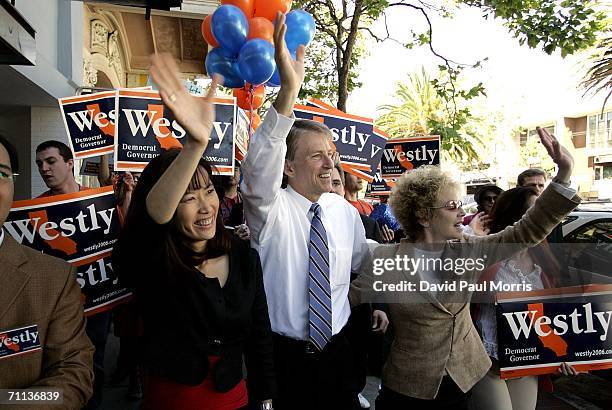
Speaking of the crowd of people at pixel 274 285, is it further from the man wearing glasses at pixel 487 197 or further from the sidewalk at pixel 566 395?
the man wearing glasses at pixel 487 197

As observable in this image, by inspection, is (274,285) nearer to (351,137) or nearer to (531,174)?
(351,137)

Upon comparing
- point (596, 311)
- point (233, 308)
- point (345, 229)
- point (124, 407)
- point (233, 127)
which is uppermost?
point (233, 127)

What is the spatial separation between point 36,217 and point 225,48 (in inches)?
103

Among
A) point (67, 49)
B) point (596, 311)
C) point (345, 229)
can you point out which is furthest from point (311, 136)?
point (67, 49)

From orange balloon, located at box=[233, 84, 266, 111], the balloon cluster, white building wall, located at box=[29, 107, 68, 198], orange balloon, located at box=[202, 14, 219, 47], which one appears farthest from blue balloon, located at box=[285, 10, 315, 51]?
white building wall, located at box=[29, 107, 68, 198]

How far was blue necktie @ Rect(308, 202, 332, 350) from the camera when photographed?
2.34m

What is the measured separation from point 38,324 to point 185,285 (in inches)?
20.3

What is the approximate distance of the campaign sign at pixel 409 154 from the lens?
6934mm

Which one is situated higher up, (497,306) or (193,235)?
(193,235)

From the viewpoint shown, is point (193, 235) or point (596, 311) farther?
point (596, 311)

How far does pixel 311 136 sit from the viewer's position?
101 inches

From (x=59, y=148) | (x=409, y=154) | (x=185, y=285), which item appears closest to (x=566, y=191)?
(x=185, y=285)

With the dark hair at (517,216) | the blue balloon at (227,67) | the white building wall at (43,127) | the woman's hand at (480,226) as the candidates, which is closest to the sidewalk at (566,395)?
the woman's hand at (480,226)

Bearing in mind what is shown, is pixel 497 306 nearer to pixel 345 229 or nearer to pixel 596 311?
pixel 596 311
